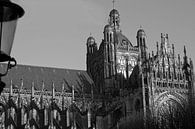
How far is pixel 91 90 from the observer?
55750mm

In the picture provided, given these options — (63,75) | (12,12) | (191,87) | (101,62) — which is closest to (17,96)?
(63,75)

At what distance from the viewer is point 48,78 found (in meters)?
56.0

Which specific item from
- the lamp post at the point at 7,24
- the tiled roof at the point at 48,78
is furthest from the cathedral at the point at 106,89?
the lamp post at the point at 7,24

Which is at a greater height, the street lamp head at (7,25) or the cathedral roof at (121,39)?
the cathedral roof at (121,39)

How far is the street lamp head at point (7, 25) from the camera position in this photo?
431 cm

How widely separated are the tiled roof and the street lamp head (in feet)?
155

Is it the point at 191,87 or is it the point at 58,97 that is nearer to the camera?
the point at 191,87

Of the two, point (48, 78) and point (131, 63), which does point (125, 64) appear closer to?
point (131, 63)

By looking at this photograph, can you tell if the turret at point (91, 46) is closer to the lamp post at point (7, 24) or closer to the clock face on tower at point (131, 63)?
the clock face on tower at point (131, 63)

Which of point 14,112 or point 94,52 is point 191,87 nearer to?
point 94,52

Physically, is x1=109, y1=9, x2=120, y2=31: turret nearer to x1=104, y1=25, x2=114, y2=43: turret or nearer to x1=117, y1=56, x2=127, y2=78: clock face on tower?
x1=104, y1=25, x2=114, y2=43: turret

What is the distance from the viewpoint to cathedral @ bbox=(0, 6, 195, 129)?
46188 mm

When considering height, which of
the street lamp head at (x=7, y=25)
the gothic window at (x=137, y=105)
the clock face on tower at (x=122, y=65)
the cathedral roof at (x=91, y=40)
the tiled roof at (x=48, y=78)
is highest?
the cathedral roof at (x=91, y=40)

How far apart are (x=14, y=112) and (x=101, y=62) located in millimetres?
16932
